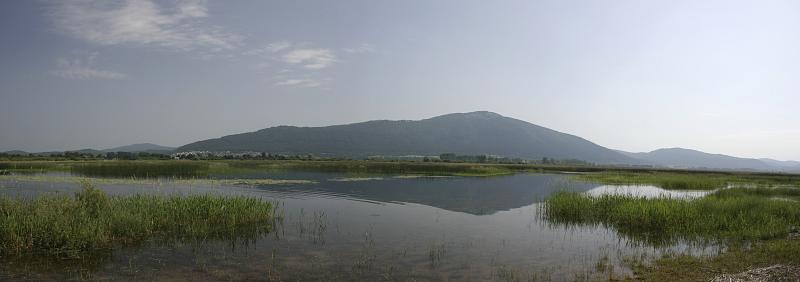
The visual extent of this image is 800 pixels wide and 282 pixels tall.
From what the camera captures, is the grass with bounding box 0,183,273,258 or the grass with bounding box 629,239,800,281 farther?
the grass with bounding box 0,183,273,258

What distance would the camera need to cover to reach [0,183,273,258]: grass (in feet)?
55.5

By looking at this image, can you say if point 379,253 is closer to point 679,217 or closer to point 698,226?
point 698,226

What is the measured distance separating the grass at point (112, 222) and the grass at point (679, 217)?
1912 cm

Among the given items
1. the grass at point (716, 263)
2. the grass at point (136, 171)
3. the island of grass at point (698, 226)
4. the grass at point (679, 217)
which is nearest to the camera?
the grass at point (716, 263)

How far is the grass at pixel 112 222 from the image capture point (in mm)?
16906

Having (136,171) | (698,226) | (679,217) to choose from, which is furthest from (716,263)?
(136,171)

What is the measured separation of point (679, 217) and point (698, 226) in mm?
1424

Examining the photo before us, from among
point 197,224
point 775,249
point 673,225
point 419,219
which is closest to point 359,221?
point 419,219

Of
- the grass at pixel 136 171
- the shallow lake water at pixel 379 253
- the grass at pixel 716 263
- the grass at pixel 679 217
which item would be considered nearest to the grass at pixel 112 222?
the shallow lake water at pixel 379 253

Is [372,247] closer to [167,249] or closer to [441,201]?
[167,249]

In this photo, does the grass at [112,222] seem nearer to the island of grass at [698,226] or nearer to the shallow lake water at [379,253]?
the shallow lake water at [379,253]

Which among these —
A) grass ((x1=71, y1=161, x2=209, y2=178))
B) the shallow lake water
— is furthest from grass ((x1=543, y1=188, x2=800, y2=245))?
grass ((x1=71, y1=161, x2=209, y2=178))

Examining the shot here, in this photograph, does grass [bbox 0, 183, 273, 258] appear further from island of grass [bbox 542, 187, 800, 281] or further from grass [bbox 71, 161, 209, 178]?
grass [bbox 71, 161, 209, 178]

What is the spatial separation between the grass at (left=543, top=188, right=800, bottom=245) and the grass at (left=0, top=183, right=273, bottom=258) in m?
19.1
